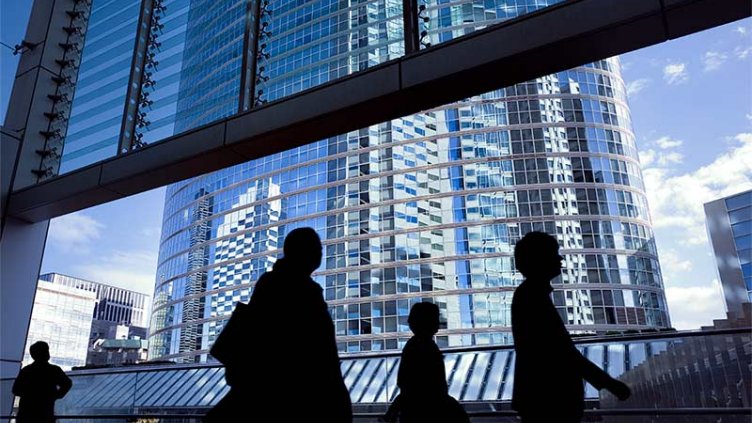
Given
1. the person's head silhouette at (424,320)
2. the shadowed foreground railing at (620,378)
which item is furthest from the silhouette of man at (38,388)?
the person's head silhouette at (424,320)

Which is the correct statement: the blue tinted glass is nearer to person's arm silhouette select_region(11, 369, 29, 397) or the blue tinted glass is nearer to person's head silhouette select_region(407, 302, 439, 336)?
person's arm silhouette select_region(11, 369, 29, 397)

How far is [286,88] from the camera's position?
186 inches

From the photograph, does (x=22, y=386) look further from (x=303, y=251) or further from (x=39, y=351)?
(x=303, y=251)

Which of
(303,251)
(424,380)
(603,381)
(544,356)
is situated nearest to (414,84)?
(424,380)

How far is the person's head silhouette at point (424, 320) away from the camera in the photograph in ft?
9.27

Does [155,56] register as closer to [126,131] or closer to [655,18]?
[126,131]

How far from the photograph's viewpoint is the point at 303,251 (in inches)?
72.8

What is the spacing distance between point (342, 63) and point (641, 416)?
346 cm

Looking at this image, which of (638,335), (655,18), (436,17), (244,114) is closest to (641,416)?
(638,335)

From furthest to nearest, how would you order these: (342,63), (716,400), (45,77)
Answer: (45,77)
(342,63)
(716,400)

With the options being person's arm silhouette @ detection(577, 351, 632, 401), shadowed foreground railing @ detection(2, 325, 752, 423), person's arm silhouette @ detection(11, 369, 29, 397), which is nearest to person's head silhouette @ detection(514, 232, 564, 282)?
person's arm silhouette @ detection(577, 351, 632, 401)

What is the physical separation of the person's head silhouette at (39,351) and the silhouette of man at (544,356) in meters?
3.79

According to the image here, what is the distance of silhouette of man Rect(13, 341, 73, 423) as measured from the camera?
4059mm

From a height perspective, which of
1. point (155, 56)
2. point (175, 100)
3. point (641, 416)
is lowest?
point (641, 416)
